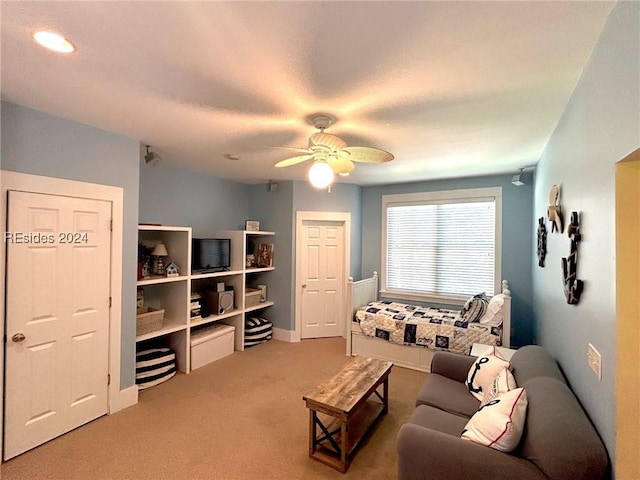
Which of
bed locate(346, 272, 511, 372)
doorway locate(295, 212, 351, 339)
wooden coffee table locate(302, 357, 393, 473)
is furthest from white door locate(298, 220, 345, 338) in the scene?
wooden coffee table locate(302, 357, 393, 473)

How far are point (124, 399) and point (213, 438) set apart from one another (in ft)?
3.42

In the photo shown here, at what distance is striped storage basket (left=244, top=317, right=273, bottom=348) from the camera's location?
4.50 metres

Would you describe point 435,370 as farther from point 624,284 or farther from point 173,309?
point 173,309

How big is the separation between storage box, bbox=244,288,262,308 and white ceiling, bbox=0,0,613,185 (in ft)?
8.02

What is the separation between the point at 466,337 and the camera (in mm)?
3512

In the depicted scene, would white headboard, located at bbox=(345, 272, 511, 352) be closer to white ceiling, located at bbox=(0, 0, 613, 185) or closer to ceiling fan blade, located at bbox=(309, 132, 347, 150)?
white ceiling, located at bbox=(0, 0, 613, 185)

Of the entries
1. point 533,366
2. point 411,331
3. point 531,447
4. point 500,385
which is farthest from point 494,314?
point 531,447

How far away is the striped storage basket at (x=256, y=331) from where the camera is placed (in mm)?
4500

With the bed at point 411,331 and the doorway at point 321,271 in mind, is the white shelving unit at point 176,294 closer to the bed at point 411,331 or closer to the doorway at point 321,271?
the doorway at point 321,271

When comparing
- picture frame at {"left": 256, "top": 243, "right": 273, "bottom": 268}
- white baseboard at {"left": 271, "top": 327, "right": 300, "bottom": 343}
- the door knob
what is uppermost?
picture frame at {"left": 256, "top": 243, "right": 273, "bottom": 268}

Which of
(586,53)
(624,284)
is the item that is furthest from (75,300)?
(586,53)

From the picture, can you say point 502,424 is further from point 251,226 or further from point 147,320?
point 251,226

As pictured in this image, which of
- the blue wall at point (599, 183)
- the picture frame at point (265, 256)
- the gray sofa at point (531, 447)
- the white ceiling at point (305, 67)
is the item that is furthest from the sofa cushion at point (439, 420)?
the picture frame at point (265, 256)

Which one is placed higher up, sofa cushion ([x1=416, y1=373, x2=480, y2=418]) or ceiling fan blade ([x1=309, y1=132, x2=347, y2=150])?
ceiling fan blade ([x1=309, y1=132, x2=347, y2=150])
